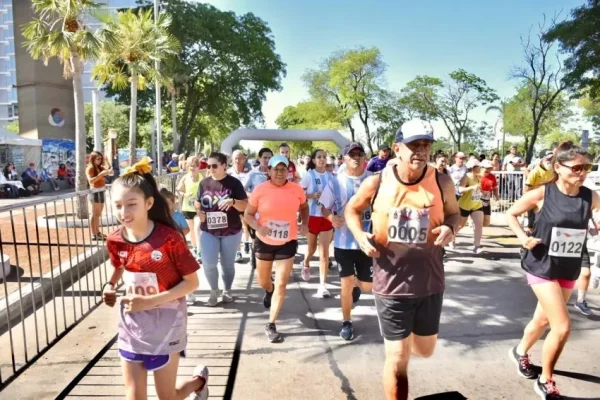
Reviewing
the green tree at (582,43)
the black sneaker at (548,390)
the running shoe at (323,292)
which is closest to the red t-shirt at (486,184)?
the running shoe at (323,292)

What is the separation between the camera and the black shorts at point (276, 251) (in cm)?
480

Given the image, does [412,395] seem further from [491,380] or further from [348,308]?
[348,308]

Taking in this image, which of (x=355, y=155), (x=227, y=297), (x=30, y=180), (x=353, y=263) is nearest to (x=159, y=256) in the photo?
(x=353, y=263)

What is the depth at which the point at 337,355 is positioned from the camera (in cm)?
424

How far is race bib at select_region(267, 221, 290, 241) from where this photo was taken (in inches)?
188

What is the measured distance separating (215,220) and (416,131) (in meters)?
3.34

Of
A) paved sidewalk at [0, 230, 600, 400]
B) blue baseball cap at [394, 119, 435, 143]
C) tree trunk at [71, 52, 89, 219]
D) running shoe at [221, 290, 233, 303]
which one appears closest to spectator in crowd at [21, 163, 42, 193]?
tree trunk at [71, 52, 89, 219]

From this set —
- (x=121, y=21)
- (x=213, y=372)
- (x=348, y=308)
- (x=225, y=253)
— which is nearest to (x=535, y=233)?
(x=348, y=308)

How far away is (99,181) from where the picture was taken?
10.2 metres

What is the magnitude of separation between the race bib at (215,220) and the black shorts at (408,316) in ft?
9.84

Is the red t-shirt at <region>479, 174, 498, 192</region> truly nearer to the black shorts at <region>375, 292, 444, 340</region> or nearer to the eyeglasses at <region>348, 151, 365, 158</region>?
the eyeglasses at <region>348, 151, 365, 158</region>

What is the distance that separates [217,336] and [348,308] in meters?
1.29

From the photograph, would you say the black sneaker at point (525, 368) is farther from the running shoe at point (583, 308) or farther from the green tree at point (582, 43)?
the green tree at point (582, 43)

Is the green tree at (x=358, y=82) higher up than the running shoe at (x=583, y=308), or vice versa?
the green tree at (x=358, y=82)
